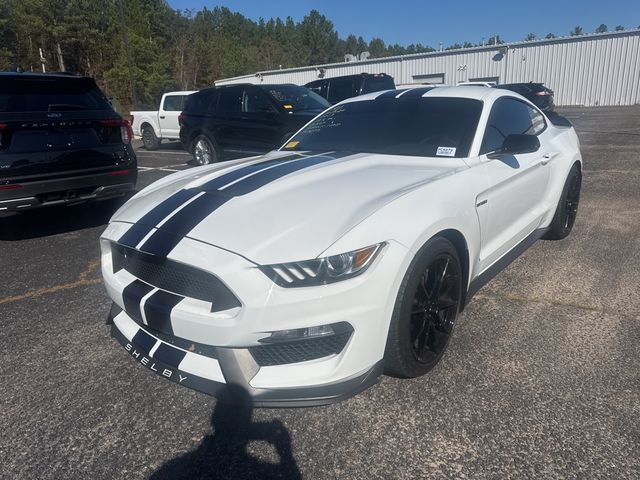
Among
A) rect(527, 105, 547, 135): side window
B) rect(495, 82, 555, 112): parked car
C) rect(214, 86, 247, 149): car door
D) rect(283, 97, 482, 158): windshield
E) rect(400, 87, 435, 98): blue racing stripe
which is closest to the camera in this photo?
rect(283, 97, 482, 158): windshield

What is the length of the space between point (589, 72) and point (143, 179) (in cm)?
2925

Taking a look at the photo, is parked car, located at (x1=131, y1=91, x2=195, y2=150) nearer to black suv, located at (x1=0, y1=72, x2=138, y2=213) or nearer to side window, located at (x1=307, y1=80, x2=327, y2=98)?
side window, located at (x1=307, y1=80, x2=327, y2=98)

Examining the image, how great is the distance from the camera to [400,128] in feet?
11.7

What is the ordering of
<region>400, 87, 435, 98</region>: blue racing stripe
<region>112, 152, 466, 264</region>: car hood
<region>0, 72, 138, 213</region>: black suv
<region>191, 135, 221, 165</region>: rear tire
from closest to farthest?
<region>112, 152, 466, 264</region>: car hood, <region>400, 87, 435, 98</region>: blue racing stripe, <region>0, 72, 138, 213</region>: black suv, <region>191, 135, 221, 165</region>: rear tire

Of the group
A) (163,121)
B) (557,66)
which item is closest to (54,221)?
(163,121)

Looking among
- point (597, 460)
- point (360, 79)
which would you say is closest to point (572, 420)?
point (597, 460)

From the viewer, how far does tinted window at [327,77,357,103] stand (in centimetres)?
1374

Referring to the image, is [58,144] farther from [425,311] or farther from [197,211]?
[425,311]

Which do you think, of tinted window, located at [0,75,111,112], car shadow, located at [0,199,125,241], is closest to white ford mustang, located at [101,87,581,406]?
tinted window, located at [0,75,111,112]

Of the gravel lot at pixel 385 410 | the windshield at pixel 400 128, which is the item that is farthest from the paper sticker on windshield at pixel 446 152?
the gravel lot at pixel 385 410

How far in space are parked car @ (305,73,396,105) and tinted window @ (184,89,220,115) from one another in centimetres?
445

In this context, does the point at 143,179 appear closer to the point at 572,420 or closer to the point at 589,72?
the point at 572,420

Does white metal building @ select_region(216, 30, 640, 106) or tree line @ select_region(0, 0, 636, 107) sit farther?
tree line @ select_region(0, 0, 636, 107)

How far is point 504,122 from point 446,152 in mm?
857
